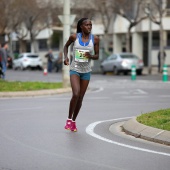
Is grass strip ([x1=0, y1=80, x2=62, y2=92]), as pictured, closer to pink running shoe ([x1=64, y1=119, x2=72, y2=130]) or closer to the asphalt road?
the asphalt road

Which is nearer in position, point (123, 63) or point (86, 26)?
point (86, 26)

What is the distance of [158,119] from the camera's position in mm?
11461

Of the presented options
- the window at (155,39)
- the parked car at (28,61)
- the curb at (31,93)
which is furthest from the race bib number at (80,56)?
the window at (155,39)

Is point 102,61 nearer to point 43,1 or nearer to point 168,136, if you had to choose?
point 43,1

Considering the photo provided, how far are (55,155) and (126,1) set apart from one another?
4026 cm

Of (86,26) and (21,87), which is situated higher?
(86,26)

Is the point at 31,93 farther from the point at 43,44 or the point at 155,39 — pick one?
the point at 43,44

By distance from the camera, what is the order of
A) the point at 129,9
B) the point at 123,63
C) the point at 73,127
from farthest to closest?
the point at 129,9, the point at 123,63, the point at 73,127

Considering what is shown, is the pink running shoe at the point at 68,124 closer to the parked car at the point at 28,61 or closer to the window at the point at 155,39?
the parked car at the point at 28,61

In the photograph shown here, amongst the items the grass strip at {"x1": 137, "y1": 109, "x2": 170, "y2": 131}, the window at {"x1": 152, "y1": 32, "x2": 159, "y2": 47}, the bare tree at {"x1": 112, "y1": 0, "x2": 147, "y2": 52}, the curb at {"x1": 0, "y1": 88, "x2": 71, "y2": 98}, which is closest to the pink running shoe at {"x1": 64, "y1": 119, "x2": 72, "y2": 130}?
the grass strip at {"x1": 137, "y1": 109, "x2": 170, "y2": 131}

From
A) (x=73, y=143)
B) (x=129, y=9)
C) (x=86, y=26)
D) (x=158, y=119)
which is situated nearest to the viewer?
(x=73, y=143)

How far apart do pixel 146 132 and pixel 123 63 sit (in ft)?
103

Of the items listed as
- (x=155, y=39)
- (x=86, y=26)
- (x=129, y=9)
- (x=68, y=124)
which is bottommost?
(x=68, y=124)

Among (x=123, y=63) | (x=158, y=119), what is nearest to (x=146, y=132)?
(x=158, y=119)
